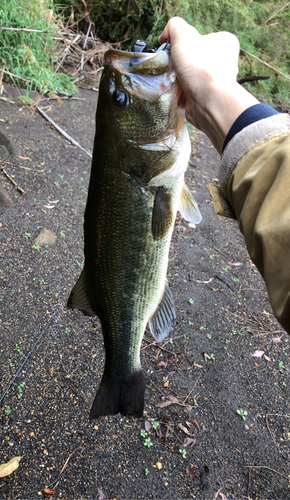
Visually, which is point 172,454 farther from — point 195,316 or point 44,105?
point 44,105

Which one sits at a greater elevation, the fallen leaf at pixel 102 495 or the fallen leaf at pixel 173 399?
the fallen leaf at pixel 173 399

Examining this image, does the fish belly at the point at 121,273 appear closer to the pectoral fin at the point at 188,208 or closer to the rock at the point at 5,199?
the pectoral fin at the point at 188,208

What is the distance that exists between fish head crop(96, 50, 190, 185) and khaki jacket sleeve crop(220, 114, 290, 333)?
35 centimetres

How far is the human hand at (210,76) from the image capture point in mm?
1415

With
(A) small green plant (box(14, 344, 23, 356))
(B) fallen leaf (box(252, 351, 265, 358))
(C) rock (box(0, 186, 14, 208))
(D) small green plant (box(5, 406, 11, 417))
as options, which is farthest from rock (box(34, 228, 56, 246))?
(B) fallen leaf (box(252, 351, 265, 358))

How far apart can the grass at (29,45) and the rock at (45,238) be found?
3.65 meters

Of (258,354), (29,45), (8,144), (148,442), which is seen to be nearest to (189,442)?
(148,442)

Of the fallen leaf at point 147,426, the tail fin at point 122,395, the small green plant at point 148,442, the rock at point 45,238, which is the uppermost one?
the tail fin at point 122,395

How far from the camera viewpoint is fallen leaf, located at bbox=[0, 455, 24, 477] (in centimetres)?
224

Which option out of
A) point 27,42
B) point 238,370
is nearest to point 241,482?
point 238,370

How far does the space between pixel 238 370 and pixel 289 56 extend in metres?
10.0

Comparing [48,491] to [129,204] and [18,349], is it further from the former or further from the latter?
[129,204]

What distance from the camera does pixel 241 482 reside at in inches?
104

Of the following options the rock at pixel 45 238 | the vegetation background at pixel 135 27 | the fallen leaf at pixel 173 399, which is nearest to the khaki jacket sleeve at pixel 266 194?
the fallen leaf at pixel 173 399
